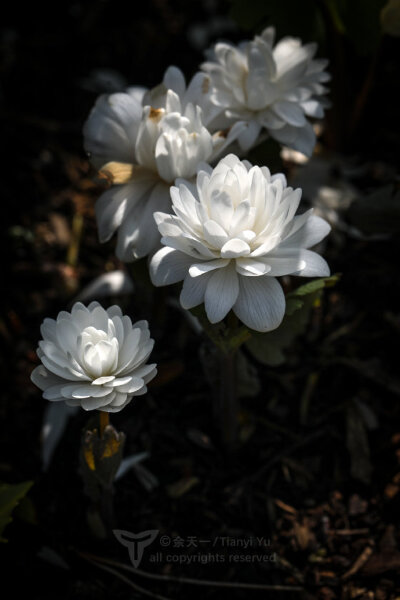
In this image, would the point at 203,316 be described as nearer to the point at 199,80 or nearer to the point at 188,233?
the point at 188,233

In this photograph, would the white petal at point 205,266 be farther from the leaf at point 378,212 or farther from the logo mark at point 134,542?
the leaf at point 378,212

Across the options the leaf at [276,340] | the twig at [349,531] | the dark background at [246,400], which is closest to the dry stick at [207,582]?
the dark background at [246,400]

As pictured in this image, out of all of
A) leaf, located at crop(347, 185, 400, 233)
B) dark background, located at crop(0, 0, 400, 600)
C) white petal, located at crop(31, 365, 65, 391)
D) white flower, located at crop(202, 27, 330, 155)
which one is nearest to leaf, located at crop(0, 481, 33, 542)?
dark background, located at crop(0, 0, 400, 600)

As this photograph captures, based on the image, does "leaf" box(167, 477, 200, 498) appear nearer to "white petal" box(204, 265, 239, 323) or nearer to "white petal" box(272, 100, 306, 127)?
"white petal" box(204, 265, 239, 323)

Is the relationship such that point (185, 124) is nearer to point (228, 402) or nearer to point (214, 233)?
point (214, 233)

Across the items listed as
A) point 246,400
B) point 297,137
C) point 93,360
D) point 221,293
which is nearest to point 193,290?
point 221,293

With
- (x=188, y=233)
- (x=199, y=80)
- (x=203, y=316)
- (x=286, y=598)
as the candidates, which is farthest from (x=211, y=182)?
(x=286, y=598)

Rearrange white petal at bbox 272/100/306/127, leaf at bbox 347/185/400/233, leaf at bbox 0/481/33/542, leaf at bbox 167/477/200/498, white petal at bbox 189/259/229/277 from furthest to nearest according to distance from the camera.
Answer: leaf at bbox 347/185/400/233
leaf at bbox 167/477/200/498
white petal at bbox 272/100/306/127
leaf at bbox 0/481/33/542
white petal at bbox 189/259/229/277
